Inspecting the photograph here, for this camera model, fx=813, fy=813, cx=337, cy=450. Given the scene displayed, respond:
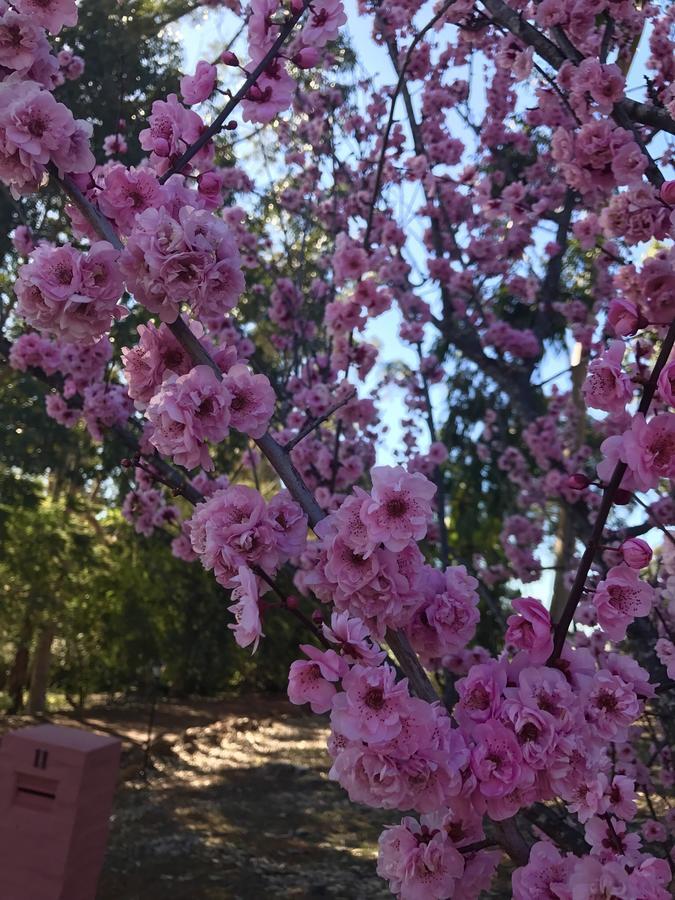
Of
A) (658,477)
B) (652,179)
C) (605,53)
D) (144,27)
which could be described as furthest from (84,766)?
(144,27)

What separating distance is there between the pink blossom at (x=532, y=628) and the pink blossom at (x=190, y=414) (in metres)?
0.53

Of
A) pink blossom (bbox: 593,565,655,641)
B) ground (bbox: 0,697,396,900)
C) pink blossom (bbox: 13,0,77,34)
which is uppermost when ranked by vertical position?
pink blossom (bbox: 13,0,77,34)

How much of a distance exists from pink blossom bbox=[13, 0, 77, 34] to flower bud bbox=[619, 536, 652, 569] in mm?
1311

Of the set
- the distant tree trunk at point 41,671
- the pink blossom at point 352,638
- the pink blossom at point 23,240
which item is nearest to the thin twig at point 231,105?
the pink blossom at point 352,638

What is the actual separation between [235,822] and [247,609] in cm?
469

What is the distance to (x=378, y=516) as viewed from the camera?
1.20 m

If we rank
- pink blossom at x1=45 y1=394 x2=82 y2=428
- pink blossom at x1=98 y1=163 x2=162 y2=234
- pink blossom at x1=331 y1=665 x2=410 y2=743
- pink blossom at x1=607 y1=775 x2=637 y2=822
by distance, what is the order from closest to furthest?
pink blossom at x1=331 y1=665 x2=410 y2=743
pink blossom at x1=98 y1=163 x2=162 y2=234
pink blossom at x1=607 y1=775 x2=637 y2=822
pink blossom at x1=45 y1=394 x2=82 y2=428

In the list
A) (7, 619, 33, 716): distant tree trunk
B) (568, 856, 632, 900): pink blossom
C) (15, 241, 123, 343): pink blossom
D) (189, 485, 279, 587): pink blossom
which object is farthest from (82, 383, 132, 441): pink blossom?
(7, 619, 33, 716): distant tree trunk

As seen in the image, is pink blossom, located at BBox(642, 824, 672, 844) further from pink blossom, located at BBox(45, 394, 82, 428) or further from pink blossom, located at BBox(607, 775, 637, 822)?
pink blossom, located at BBox(45, 394, 82, 428)

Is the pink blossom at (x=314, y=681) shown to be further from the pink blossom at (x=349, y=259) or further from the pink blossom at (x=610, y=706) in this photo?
the pink blossom at (x=349, y=259)

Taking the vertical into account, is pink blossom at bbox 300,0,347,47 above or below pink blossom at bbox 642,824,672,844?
above

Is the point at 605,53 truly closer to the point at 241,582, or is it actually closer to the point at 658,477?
the point at 658,477

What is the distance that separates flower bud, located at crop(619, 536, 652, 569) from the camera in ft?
4.13

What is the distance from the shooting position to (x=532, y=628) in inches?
49.8
